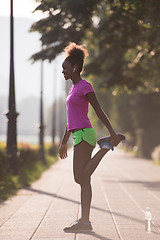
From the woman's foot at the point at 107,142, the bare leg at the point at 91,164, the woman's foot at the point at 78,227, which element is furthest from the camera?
the woman's foot at the point at 78,227

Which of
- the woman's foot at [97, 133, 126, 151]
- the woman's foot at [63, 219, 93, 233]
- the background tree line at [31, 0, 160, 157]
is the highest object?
the background tree line at [31, 0, 160, 157]

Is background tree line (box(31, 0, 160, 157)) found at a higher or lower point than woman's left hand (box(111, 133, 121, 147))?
higher

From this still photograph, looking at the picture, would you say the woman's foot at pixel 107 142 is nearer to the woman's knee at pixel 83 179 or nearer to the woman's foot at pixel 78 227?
the woman's knee at pixel 83 179

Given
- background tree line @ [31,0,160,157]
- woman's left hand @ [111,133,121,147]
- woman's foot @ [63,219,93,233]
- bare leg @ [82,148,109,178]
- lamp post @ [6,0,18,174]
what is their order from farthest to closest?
lamp post @ [6,0,18,174], background tree line @ [31,0,160,157], woman's foot @ [63,219,93,233], bare leg @ [82,148,109,178], woman's left hand @ [111,133,121,147]

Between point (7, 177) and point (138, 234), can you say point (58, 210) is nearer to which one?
point (138, 234)

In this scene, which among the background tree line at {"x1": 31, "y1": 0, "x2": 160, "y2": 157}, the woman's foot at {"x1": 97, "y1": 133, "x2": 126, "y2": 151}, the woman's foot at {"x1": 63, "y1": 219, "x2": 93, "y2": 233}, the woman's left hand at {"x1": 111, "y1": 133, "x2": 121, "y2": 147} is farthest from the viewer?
the background tree line at {"x1": 31, "y1": 0, "x2": 160, "y2": 157}

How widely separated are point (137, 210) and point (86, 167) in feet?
9.03

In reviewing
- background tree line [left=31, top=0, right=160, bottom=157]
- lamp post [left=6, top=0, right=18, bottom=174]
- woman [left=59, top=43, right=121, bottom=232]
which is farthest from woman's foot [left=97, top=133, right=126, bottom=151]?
lamp post [left=6, top=0, right=18, bottom=174]

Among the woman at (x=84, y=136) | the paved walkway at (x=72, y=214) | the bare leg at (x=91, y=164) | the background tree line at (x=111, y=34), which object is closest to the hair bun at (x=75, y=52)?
the woman at (x=84, y=136)

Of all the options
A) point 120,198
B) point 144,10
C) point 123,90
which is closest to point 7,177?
point 120,198

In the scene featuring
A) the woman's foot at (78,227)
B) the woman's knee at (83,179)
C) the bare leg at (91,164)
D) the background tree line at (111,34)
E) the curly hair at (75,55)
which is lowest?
the woman's foot at (78,227)

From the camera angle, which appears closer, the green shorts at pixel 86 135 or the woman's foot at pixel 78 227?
the green shorts at pixel 86 135

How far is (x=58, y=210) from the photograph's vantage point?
28.0 ft

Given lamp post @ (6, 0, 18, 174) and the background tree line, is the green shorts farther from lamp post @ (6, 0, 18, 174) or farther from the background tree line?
lamp post @ (6, 0, 18, 174)
